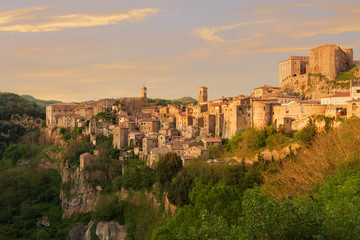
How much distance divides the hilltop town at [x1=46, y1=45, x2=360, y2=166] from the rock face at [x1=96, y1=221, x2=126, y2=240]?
29.7ft

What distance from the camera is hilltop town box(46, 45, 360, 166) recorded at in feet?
132

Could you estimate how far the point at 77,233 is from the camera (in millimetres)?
49062

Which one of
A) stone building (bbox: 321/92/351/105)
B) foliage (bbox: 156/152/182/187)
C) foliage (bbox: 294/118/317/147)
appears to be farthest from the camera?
foliage (bbox: 156/152/182/187)

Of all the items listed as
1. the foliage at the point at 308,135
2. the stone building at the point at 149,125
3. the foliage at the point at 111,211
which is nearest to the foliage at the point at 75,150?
the stone building at the point at 149,125

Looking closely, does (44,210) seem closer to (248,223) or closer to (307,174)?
(307,174)

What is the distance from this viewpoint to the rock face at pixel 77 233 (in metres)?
48.8

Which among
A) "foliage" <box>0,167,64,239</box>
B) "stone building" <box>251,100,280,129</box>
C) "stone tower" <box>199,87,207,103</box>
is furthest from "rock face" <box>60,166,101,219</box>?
"stone tower" <box>199,87,207,103</box>

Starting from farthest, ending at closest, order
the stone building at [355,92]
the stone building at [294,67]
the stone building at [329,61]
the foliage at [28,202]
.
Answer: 1. the stone building at [294,67]
2. the foliage at [28,202]
3. the stone building at [329,61]
4. the stone building at [355,92]

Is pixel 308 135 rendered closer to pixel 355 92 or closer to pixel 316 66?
pixel 355 92

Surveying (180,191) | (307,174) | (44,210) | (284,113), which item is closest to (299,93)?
(284,113)

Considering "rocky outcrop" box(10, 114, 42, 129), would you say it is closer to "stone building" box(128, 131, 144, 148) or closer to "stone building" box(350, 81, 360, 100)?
"stone building" box(128, 131, 144, 148)

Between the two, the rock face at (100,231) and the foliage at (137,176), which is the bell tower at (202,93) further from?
the rock face at (100,231)

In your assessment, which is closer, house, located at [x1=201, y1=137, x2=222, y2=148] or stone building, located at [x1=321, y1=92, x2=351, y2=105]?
stone building, located at [x1=321, y1=92, x2=351, y2=105]

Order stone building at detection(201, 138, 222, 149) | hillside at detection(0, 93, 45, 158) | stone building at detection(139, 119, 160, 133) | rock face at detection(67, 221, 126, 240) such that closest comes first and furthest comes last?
rock face at detection(67, 221, 126, 240)
stone building at detection(201, 138, 222, 149)
stone building at detection(139, 119, 160, 133)
hillside at detection(0, 93, 45, 158)
